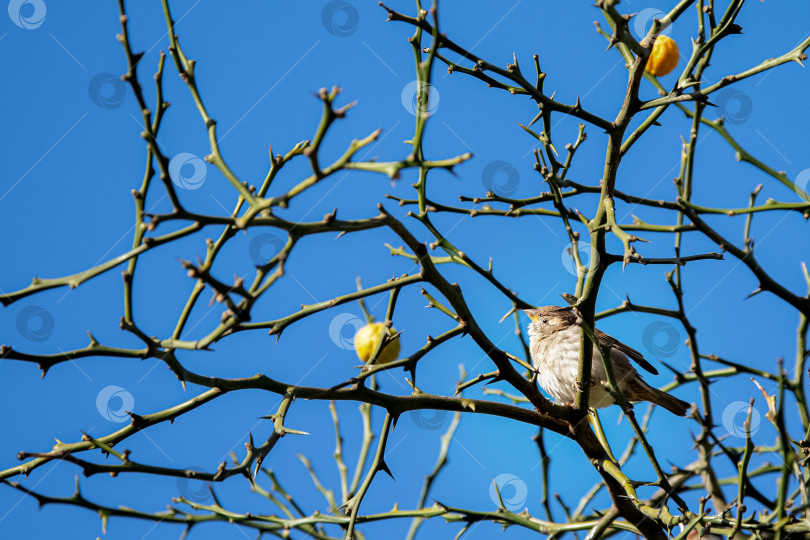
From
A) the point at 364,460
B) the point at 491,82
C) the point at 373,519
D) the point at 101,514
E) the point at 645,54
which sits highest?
the point at 491,82

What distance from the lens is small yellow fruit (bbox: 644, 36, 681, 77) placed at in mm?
3404

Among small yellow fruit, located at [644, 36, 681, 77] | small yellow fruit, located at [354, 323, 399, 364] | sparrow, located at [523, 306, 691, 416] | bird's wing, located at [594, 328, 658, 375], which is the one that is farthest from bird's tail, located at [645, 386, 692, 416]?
small yellow fruit, located at [354, 323, 399, 364]

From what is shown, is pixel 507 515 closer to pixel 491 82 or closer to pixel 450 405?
pixel 450 405

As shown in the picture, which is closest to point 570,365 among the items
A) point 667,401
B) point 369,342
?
point 667,401

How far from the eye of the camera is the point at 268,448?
215cm

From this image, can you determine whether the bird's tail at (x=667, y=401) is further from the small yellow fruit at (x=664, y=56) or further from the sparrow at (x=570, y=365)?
the small yellow fruit at (x=664, y=56)

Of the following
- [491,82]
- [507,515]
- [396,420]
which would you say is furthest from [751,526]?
[491,82]

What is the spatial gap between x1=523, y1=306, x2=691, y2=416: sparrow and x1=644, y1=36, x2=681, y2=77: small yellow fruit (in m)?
1.25

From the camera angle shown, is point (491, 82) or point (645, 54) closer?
point (645, 54)

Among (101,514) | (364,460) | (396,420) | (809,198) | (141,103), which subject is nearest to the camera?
(141,103)

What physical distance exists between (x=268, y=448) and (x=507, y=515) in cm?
131

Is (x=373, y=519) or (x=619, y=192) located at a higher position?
(x=619, y=192)

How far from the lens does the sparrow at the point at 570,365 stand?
4180 millimetres

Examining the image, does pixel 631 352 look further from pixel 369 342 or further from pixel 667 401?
pixel 369 342
